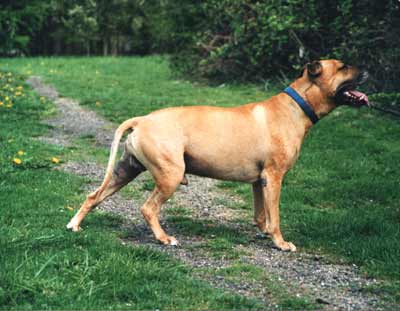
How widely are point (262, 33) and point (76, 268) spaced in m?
12.5

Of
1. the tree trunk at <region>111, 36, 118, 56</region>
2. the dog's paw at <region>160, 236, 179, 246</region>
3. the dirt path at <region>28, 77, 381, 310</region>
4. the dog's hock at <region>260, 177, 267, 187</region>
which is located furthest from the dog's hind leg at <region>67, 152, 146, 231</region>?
the tree trunk at <region>111, 36, 118, 56</region>

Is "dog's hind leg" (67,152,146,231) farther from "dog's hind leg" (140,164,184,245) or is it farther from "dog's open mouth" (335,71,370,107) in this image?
"dog's open mouth" (335,71,370,107)

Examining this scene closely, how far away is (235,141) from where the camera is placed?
20.8ft

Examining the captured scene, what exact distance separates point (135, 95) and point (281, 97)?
36.8 feet

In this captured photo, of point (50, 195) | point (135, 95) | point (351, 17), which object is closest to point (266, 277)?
point (50, 195)

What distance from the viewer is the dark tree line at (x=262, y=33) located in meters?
11.7

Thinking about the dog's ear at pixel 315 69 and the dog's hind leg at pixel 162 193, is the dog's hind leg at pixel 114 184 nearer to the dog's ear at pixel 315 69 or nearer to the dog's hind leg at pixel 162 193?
the dog's hind leg at pixel 162 193

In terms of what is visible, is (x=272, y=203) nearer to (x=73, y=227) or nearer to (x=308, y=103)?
(x=308, y=103)

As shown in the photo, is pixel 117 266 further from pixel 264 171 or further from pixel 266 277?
pixel 264 171

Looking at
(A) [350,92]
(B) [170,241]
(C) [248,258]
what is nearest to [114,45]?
(A) [350,92]

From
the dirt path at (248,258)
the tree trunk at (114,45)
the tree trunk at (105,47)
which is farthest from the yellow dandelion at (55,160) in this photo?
the tree trunk at (105,47)

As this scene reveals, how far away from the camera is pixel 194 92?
1786cm

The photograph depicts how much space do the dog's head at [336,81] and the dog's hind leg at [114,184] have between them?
1.93 metres

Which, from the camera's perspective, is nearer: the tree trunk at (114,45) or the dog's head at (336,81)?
the dog's head at (336,81)
